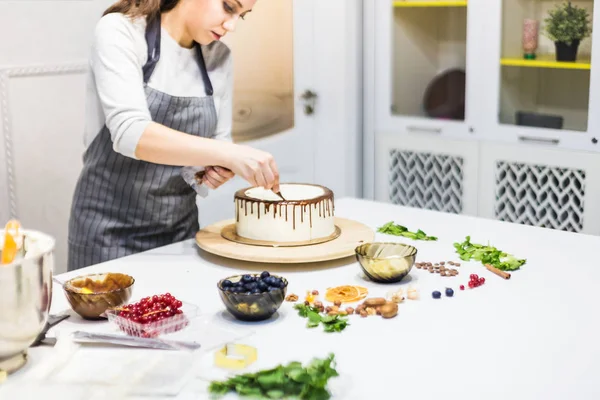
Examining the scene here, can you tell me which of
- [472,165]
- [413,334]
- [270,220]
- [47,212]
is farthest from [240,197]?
[472,165]

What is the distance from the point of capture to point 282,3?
12.0ft

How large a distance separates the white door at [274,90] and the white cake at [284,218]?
1676mm

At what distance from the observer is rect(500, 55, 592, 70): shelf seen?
10.4ft

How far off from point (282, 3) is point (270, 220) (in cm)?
205

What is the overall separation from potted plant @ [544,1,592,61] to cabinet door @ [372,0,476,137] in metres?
0.37

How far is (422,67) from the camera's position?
146 inches

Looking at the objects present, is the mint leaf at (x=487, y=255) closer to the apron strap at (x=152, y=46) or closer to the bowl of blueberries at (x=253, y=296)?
the bowl of blueberries at (x=253, y=296)

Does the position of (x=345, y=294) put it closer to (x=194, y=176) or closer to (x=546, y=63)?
(x=194, y=176)

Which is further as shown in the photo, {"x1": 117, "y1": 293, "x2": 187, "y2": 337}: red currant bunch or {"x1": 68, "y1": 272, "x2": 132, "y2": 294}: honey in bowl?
{"x1": 68, "y1": 272, "x2": 132, "y2": 294}: honey in bowl

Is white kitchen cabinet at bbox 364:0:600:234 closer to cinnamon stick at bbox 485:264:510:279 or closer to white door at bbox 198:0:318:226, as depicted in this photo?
white door at bbox 198:0:318:226

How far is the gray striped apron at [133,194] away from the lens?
204 centimetres

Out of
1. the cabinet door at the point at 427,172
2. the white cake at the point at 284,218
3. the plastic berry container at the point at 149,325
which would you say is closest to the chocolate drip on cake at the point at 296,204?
the white cake at the point at 284,218

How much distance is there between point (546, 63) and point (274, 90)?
3.95ft

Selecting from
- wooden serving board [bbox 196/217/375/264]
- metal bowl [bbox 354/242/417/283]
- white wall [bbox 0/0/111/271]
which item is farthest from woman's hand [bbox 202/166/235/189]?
white wall [bbox 0/0/111/271]
